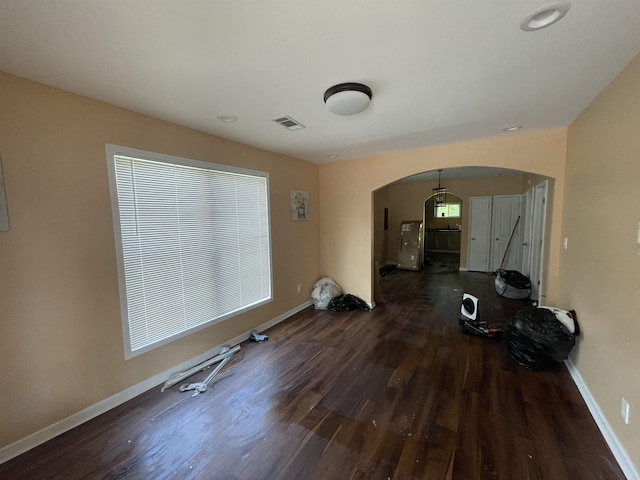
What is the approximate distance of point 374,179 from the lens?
4238mm

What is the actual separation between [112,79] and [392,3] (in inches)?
71.7

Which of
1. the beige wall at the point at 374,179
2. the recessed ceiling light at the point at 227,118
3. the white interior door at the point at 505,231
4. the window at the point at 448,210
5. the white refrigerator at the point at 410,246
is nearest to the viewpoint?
the recessed ceiling light at the point at 227,118

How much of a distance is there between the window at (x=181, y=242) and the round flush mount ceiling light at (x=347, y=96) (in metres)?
1.65

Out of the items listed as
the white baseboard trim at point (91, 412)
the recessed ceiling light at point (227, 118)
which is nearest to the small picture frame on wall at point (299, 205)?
the recessed ceiling light at point (227, 118)

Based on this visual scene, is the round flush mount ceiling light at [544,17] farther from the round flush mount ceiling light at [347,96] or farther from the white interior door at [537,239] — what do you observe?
the white interior door at [537,239]

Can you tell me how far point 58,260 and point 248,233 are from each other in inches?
72.5

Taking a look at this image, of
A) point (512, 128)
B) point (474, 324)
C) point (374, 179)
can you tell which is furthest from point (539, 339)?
point (374, 179)

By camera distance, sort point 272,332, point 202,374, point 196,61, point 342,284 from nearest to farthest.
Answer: point 196,61 < point 202,374 < point 272,332 < point 342,284

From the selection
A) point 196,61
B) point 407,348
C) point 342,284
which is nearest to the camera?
point 196,61

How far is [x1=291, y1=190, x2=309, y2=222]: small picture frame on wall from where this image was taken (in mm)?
4172

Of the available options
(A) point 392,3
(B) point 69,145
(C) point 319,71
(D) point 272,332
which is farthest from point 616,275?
(B) point 69,145

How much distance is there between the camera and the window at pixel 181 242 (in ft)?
7.50

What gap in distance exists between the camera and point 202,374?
265 cm

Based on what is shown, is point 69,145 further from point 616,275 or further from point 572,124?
point 572,124
